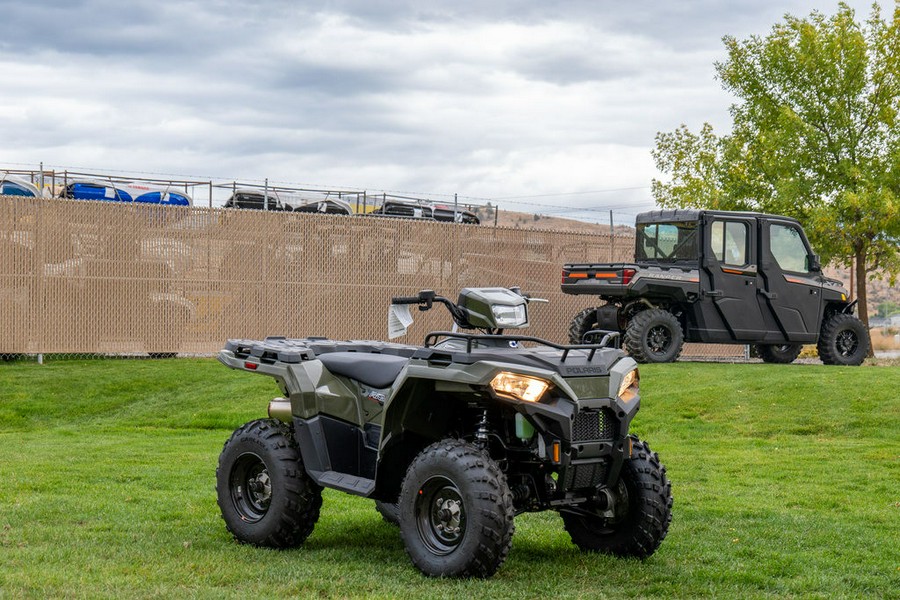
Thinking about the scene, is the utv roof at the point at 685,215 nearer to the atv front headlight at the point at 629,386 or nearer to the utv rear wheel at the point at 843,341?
the utv rear wheel at the point at 843,341

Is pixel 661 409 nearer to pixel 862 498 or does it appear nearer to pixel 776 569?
pixel 862 498

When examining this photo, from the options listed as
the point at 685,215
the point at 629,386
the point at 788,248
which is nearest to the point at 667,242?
the point at 685,215

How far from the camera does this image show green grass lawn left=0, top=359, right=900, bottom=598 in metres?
6.46

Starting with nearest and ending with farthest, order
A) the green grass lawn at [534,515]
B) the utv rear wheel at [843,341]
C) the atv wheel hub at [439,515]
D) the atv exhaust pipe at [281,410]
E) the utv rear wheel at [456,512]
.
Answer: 1. the utv rear wheel at [456,512]
2. the green grass lawn at [534,515]
3. the atv wheel hub at [439,515]
4. the atv exhaust pipe at [281,410]
5. the utv rear wheel at [843,341]

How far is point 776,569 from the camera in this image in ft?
22.9

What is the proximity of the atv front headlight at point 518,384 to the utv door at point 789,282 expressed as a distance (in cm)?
1425

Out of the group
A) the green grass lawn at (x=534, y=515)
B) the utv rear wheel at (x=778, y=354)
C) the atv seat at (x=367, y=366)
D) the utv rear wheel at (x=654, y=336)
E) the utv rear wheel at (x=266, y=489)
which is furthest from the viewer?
the utv rear wheel at (x=778, y=354)

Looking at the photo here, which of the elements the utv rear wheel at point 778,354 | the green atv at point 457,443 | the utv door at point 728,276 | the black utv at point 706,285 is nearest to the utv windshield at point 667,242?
the black utv at point 706,285

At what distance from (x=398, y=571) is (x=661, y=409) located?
972 cm

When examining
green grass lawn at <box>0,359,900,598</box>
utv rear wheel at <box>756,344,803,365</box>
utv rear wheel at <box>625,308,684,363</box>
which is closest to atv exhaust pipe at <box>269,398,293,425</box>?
green grass lawn at <box>0,359,900,598</box>

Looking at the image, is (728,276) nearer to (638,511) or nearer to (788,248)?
(788,248)

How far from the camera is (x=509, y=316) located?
7.22 metres

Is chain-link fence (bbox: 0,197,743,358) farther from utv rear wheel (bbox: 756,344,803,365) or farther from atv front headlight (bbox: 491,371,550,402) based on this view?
atv front headlight (bbox: 491,371,550,402)

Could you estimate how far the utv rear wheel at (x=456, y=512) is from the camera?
6.34 m
